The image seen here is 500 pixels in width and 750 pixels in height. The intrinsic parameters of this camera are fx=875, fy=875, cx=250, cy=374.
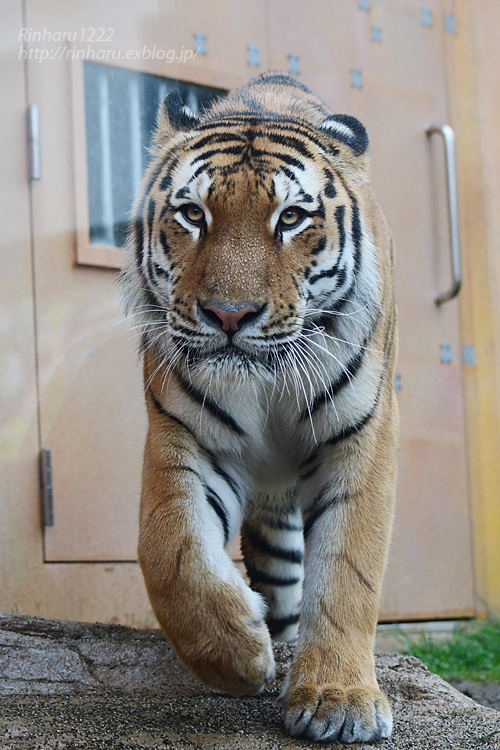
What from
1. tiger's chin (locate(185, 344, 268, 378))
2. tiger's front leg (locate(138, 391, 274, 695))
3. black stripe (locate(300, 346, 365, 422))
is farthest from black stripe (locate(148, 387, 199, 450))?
black stripe (locate(300, 346, 365, 422))

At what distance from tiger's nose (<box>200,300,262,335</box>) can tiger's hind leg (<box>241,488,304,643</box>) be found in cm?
101

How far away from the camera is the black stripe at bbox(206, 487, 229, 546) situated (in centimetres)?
160

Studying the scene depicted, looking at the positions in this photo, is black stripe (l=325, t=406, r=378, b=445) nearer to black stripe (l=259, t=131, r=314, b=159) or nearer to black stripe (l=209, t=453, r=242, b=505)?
black stripe (l=209, t=453, r=242, b=505)

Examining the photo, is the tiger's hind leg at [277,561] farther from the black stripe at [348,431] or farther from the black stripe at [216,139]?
the black stripe at [216,139]

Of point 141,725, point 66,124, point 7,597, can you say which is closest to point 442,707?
point 141,725

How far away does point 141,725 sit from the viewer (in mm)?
1367

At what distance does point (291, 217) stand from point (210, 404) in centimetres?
37

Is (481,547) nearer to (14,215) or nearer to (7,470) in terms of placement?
(7,470)

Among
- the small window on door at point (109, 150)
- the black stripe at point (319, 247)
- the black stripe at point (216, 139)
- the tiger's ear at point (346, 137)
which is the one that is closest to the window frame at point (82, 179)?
the small window on door at point (109, 150)

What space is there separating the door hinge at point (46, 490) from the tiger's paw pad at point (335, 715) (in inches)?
52.8

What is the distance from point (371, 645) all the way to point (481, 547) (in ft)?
6.83

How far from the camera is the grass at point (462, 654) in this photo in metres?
2.63

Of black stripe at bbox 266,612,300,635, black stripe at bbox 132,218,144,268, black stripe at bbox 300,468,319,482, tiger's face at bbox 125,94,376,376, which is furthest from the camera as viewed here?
black stripe at bbox 266,612,300,635

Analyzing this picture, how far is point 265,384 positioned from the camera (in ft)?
5.24
